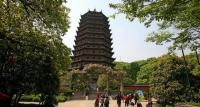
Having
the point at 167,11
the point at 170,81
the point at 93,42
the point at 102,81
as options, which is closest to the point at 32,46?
the point at 167,11

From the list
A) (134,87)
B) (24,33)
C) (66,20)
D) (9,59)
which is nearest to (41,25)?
(24,33)

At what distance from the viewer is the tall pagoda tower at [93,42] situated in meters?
86.9

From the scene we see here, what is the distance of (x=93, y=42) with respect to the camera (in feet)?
287

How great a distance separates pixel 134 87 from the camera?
61.7 metres

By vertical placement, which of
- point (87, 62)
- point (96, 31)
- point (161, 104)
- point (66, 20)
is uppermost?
point (96, 31)

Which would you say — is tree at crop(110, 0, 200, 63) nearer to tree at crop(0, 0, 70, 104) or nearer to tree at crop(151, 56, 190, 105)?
tree at crop(0, 0, 70, 104)

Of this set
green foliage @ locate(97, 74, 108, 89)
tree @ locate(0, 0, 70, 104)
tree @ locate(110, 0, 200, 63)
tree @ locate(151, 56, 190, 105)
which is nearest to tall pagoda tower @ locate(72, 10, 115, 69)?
green foliage @ locate(97, 74, 108, 89)

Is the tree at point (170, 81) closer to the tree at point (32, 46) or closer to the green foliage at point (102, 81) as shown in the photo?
the tree at point (32, 46)

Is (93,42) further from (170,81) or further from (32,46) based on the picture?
(32,46)

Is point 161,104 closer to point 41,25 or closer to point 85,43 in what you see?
point 41,25

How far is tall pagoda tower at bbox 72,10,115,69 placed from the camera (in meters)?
86.9

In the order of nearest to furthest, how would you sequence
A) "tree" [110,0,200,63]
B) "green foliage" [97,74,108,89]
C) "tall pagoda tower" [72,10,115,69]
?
1. "tree" [110,0,200,63]
2. "green foliage" [97,74,108,89]
3. "tall pagoda tower" [72,10,115,69]

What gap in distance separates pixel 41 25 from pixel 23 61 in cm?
724

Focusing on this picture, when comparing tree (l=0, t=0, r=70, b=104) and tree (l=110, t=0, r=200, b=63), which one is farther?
tree (l=0, t=0, r=70, b=104)
